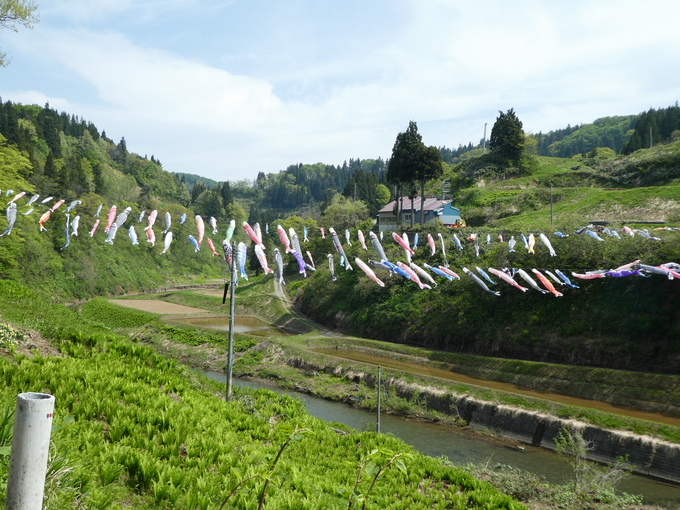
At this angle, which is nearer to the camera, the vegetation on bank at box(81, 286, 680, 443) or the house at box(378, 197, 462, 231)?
A: the vegetation on bank at box(81, 286, 680, 443)

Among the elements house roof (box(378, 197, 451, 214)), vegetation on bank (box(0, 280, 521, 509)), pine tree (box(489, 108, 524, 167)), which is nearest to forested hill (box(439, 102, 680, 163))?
pine tree (box(489, 108, 524, 167))

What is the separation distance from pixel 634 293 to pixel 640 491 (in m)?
15.6

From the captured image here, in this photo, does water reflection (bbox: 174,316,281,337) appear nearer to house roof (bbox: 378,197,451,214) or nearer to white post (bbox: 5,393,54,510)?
house roof (bbox: 378,197,451,214)

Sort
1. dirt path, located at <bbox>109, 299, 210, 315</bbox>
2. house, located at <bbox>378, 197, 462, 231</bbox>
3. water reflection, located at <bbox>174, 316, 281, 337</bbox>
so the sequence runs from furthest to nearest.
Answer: house, located at <bbox>378, 197, 462, 231</bbox>
dirt path, located at <bbox>109, 299, 210, 315</bbox>
water reflection, located at <bbox>174, 316, 281, 337</bbox>

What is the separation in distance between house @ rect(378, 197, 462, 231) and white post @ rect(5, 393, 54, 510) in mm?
50384

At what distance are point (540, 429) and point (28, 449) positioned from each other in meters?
23.0

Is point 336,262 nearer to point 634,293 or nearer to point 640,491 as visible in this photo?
point 634,293

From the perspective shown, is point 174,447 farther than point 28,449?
Yes

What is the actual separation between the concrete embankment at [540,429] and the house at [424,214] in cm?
2974

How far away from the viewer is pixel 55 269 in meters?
55.9

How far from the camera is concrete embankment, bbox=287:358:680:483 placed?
58.0ft

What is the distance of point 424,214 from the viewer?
190 ft

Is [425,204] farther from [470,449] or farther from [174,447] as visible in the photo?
[174,447]

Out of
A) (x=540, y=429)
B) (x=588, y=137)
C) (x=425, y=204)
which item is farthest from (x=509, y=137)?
(x=588, y=137)
